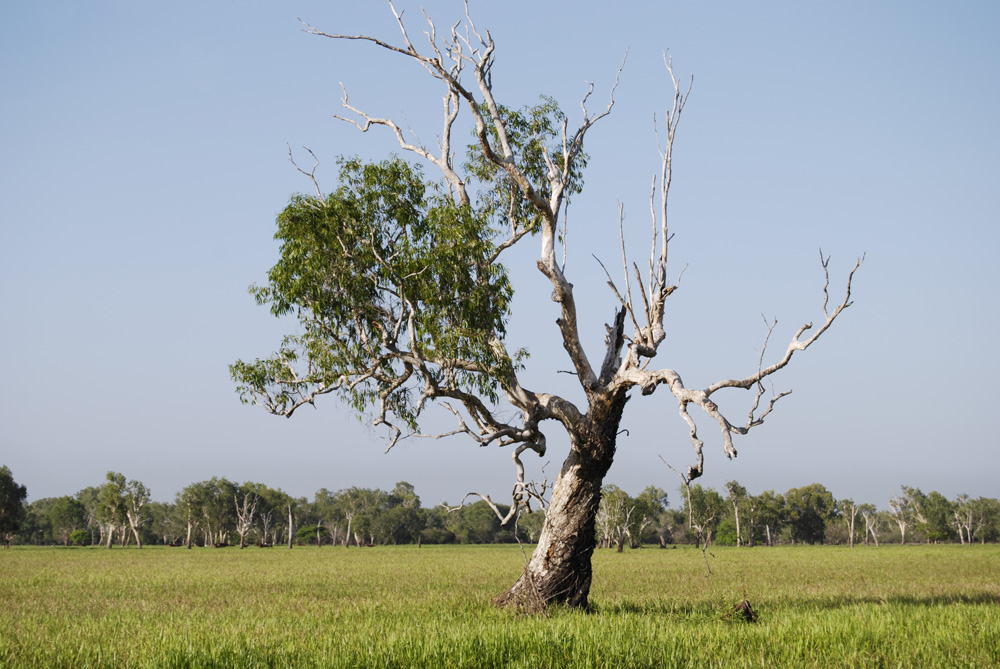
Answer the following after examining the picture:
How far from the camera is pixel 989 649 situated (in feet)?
34.6

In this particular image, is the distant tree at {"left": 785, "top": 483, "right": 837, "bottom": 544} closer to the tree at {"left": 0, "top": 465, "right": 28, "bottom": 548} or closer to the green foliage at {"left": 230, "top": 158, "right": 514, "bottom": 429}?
the tree at {"left": 0, "top": 465, "right": 28, "bottom": 548}

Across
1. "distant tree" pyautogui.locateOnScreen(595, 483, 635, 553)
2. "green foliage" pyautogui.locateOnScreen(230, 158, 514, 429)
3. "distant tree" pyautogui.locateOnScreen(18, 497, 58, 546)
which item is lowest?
"distant tree" pyautogui.locateOnScreen(18, 497, 58, 546)

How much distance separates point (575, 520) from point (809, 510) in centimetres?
12046

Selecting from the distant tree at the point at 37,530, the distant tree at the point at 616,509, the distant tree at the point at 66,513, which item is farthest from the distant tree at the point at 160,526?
the distant tree at the point at 616,509

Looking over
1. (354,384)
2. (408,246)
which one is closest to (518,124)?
(408,246)

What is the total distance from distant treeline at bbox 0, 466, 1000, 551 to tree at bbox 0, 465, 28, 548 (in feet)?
0.39

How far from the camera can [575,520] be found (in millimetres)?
14234

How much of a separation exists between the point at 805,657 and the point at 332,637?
6754mm

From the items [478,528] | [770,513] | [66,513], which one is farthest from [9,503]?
[770,513]

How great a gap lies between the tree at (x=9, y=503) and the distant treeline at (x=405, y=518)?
0.12 m

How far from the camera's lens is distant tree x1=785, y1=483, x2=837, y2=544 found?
12025 cm

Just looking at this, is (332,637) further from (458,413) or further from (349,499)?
(349,499)

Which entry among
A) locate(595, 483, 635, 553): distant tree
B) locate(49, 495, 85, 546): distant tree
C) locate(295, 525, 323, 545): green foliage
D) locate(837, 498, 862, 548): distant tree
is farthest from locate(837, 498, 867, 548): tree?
locate(49, 495, 85, 546): distant tree

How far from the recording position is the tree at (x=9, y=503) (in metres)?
80.2
